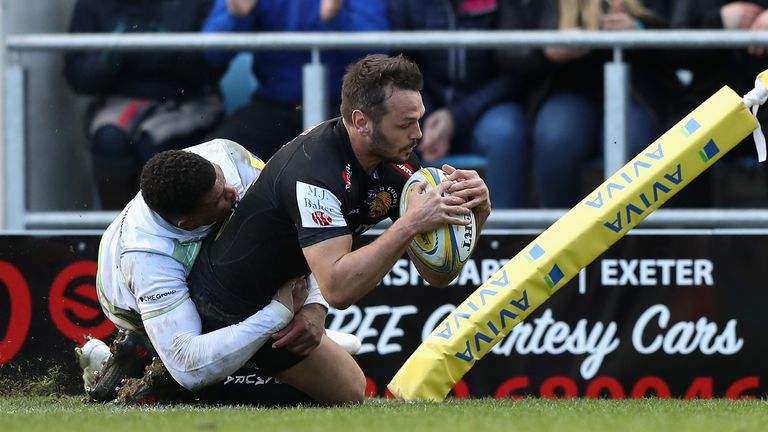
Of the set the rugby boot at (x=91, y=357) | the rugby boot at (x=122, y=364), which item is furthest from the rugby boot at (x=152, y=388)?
the rugby boot at (x=91, y=357)

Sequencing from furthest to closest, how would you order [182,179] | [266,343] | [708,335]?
[708,335] < [266,343] < [182,179]

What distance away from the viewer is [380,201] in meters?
6.52

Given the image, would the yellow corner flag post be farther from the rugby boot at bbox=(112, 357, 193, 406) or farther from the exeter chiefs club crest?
the rugby boot at bbox=(112, 357, 193, 406)

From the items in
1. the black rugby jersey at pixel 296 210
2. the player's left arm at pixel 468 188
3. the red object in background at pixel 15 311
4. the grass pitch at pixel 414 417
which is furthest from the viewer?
the red object in background at pixel 15 311

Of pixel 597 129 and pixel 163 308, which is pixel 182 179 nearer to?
pixel 163 308

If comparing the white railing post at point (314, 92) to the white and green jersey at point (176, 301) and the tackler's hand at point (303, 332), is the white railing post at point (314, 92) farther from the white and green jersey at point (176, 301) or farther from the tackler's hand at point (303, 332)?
the tackler's hand at point (303, 332)

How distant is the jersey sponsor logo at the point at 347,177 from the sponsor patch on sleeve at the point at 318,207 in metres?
0.13

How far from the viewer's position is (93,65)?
27.7 ft

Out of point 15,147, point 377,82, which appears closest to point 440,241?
point 377,82

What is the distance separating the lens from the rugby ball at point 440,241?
20.6ft

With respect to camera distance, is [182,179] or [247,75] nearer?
[182,179]

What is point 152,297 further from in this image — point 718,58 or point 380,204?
point 718,58

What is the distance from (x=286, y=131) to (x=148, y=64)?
91 centimetres

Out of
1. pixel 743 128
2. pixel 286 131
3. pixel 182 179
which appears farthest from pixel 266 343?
pixel 743 128
